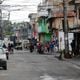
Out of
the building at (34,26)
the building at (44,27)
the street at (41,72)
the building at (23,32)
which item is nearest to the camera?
the street at (41,72)

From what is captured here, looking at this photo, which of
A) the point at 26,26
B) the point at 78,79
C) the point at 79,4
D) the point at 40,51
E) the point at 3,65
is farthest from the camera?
the point at 26,26

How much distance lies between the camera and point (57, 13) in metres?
83.9

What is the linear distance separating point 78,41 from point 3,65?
87.7 feet

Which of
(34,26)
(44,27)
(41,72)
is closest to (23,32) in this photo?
(34,26)


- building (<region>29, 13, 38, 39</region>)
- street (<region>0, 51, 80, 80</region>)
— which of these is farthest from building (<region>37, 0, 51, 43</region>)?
street (<region>0, 51, 80, 80</region>)

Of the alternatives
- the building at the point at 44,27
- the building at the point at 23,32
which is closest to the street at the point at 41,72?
the building at the point at 44,27

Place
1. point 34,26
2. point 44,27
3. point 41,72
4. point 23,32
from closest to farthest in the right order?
1. point 41,72
2. point 44,27
3. point 34,26
4. point 23,32

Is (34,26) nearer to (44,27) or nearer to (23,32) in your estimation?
(23,32)

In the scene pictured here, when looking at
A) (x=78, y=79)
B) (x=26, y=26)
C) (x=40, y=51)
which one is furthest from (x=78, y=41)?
(x=26, y=26)

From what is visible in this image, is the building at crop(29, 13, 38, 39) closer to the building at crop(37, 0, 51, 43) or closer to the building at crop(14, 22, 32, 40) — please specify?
the building at crop(14, 22, 32, 40)

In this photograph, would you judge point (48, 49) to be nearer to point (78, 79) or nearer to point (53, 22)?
point (53, 22)

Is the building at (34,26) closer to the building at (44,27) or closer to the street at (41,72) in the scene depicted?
the building at (44,27)

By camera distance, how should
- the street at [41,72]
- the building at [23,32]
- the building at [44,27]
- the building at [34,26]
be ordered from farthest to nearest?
the building at [23,32]
the building at [34,26]
the building at [44,27]
the street at [41,72]

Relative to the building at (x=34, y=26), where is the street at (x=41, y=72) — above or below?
below
